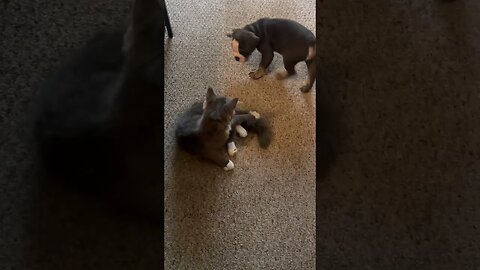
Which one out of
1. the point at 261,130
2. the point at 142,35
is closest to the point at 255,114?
the point at 261,130

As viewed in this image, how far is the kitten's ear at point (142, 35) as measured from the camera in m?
0.86

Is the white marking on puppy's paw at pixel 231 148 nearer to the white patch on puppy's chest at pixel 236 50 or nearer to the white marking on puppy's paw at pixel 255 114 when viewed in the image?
the white marking on puppy's paw at pixel 255 114

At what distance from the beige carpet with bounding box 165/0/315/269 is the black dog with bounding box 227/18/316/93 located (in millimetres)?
77

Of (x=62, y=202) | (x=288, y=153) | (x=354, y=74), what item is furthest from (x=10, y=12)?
(x=288, y=153)

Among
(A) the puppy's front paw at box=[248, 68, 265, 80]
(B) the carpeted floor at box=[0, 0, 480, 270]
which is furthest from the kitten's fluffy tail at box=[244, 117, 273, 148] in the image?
(B) the carpeted floor at box=[0, 0, 480, 270]

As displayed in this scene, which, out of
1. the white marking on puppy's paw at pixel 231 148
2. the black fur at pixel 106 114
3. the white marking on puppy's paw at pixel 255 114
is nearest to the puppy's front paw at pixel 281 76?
the white marking on puppy's paw at pixel 255 114

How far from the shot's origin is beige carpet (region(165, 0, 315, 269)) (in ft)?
3.89

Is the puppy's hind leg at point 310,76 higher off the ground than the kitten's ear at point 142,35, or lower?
lower

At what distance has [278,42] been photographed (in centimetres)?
126

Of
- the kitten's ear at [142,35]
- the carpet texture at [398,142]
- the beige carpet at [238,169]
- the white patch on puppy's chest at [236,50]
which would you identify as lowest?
the beige carpet at [238,169]

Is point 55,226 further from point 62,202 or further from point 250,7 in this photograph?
point 250,7

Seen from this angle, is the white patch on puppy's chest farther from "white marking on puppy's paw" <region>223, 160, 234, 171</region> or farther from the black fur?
the black fur

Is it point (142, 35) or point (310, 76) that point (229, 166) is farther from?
point (142, 35)

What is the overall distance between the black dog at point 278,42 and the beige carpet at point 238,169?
77 mm
